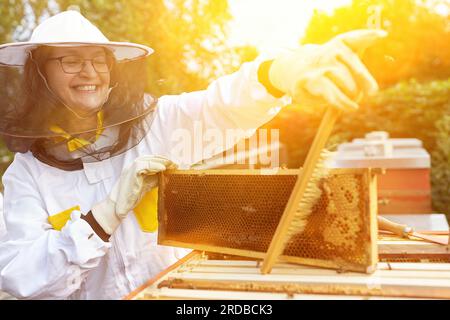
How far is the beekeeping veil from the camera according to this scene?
1.78m

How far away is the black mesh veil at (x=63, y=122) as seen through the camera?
179 cm

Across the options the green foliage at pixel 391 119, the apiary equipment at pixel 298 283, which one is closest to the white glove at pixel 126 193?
the apiary equipment at pixel 298 283

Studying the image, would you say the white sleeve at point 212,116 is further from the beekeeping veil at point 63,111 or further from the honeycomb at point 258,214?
the honeycomb at point 258,214

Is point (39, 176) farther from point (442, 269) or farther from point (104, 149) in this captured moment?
point (442, 269)

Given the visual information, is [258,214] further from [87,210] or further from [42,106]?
[42,106]

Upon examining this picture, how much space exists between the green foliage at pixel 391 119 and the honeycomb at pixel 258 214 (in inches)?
187

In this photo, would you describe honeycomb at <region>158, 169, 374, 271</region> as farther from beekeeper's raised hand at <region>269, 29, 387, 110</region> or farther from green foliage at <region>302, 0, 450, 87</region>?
green foliage at <region>302, 0, 450, 87</region>

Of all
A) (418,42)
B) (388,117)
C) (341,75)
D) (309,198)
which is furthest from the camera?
(418,42)

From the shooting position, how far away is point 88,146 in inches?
70.7

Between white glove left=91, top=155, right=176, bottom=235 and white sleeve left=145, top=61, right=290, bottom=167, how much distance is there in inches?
12.7

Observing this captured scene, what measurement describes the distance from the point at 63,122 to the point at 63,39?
12.1 inches

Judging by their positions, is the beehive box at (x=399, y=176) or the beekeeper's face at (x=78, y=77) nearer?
the beekeeper's face at (x=78, y=77)

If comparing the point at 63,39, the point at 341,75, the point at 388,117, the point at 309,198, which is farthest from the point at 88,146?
the point at 388,117

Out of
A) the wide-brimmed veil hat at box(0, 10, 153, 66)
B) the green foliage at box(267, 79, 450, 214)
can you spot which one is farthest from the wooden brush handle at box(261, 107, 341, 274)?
the green foliage at box(267, 79, 450, 214)
